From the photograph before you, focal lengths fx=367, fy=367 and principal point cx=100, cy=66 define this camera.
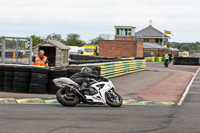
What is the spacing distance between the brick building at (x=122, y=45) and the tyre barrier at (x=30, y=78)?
1981 inches

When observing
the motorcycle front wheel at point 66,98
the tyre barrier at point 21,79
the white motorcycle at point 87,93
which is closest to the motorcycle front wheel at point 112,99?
the white motorcycle at point 87,93

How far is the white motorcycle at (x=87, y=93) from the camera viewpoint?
10484mm

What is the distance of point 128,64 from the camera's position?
2866 cm

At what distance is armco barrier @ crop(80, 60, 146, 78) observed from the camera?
22.5 meters

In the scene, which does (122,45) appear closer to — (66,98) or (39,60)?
(39,60)

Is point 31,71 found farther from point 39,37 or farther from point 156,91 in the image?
point 39,37

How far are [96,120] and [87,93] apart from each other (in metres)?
2.38

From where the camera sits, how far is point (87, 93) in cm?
1083

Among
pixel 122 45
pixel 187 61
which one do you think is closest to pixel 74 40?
pixel 122 45

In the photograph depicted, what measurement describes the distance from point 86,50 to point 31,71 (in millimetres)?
53842

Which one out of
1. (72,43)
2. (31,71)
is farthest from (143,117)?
(72,43)

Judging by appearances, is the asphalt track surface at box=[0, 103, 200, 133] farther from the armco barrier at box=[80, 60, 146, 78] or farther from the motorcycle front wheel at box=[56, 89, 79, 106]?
the armco barrier at box=[80, 60, 146, 78]

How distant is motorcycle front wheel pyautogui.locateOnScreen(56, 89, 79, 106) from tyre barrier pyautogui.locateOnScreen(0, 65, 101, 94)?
11.8 ft

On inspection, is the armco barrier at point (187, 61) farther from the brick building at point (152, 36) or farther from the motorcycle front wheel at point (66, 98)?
the brick building at point (152, 36)
